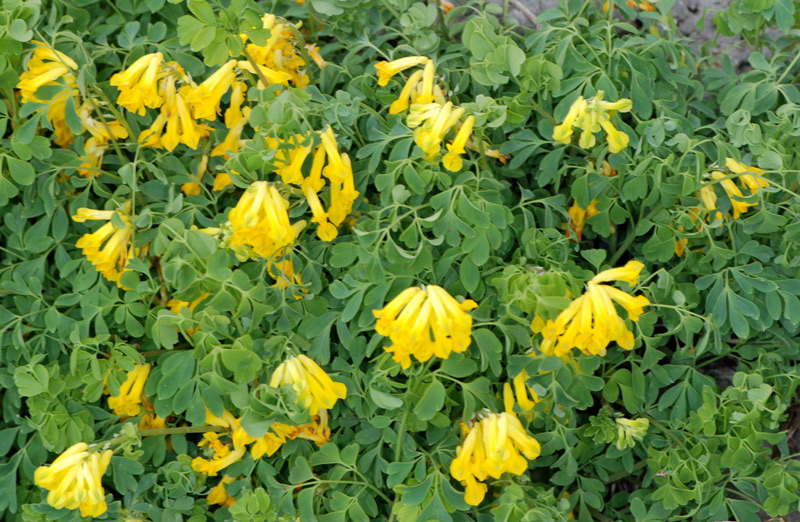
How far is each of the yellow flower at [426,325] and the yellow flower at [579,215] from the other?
1.81ft

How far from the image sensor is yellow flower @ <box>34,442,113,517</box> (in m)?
1.53

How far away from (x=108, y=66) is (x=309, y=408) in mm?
1186

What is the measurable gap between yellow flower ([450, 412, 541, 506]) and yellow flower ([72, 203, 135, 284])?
905mm

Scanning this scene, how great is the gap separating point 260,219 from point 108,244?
1.49 feet

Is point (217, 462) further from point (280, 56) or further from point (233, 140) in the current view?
point (280, 56)

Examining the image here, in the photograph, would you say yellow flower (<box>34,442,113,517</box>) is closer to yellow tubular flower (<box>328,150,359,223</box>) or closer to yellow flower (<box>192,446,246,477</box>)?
yellow flower (<box>192,446,246,477</box>)

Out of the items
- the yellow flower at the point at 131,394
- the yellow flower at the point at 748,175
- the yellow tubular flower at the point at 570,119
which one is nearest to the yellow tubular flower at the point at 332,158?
the yellow tubular flower at the point at 570,119

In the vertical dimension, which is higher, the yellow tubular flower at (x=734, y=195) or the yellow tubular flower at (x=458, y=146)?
the yellow tubular flower at (x=458, y=146)

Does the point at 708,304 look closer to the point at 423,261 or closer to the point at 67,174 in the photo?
the point at 423,261

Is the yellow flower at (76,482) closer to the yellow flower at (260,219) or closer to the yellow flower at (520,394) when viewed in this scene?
the yellow flower at (260,219)


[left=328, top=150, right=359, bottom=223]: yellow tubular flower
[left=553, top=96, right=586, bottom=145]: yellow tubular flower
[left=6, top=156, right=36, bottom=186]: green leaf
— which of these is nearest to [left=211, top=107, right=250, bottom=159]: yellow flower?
[left=328, top=150, right=359, bottom=223]: yellow tubular flower

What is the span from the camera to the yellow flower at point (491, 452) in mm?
1486

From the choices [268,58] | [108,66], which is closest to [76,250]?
[108,66]

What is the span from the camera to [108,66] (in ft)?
6.77
